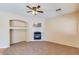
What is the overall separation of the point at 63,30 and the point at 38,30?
0.56 metres

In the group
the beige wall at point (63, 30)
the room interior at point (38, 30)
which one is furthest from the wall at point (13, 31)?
the beige wall at point (63, 30)

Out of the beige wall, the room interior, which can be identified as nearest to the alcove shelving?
the room interior

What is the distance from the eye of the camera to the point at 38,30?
8.18 feet

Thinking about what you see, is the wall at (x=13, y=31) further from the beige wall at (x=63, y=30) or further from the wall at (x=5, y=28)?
the beige wall at (x=63, y=30)

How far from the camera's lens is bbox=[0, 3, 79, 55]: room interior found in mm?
2314

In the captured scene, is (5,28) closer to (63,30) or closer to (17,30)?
(17,30)

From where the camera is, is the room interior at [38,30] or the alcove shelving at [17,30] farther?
the alcove shelving at [17,30]

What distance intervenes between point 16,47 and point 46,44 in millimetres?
661

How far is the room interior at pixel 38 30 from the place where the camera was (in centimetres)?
231

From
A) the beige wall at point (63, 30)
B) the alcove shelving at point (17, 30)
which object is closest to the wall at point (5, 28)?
the alcove shelving at point (17, 30)

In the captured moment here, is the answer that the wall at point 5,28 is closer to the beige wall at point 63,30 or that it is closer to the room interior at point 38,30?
the room interior at point 38,30

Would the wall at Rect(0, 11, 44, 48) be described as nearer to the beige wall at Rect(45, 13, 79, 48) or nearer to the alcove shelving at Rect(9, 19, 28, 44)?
the alcove shelving at Rect(9, 19, 28, 44)
